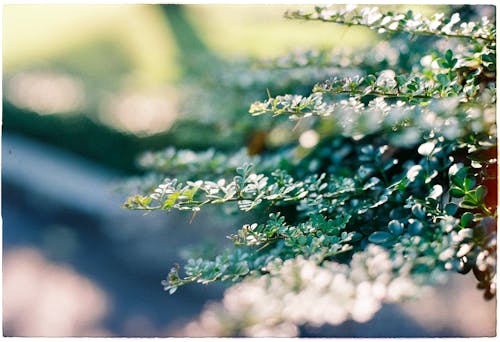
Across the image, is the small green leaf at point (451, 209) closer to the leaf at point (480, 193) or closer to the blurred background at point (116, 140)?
the leaf at point (480, 193)

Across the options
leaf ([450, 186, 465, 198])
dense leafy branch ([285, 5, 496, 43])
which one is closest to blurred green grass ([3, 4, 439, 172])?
dense leafy branch ([285, 5, 496, 43])

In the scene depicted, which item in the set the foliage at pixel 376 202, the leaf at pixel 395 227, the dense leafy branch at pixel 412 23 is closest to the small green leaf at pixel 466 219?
the foliage at pixel 376 202

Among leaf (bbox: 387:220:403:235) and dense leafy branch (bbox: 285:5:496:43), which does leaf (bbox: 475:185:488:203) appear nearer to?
leaf (bbox: 387:220:403:235)

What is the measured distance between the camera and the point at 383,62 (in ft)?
4.36

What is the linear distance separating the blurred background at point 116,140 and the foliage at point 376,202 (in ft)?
1.04

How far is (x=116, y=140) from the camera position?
2414 mm

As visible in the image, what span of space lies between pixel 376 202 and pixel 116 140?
161 cm

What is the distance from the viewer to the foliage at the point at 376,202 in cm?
88

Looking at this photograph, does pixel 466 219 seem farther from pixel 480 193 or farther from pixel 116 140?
pixel 116 140

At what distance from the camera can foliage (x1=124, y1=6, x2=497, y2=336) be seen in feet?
2.88

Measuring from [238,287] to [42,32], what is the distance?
1408 mm

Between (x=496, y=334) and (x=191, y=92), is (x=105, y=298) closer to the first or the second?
(x=191, y=92)

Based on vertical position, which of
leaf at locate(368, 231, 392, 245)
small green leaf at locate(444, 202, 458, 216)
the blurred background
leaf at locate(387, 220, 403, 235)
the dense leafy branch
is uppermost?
the dense leafy branch

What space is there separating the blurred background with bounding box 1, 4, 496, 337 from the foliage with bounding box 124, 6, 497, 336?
32 cm
